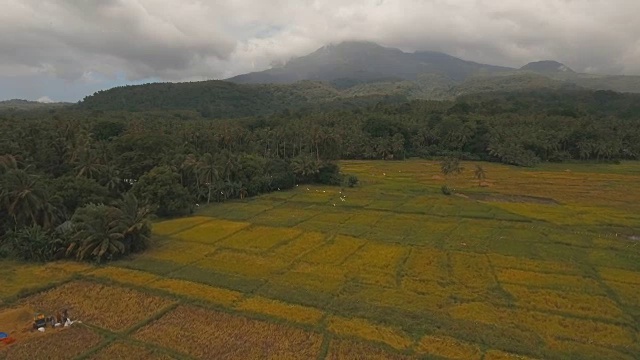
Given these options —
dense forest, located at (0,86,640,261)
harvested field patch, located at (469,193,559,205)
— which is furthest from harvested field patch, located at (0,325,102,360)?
harvested field patch, located at (469,193,559,205)

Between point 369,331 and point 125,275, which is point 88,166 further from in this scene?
point 369,331

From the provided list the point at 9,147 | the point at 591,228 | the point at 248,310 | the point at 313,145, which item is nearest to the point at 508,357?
the point at 248,310

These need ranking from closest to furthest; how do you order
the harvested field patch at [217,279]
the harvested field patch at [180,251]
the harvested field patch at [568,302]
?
1. the harvested field patch at [568,302]
2. the harvested field patch at [217,279]
3. the harvested field patch at [180,251]

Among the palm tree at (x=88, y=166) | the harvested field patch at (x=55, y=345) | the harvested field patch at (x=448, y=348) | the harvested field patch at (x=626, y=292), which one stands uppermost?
the palm tree at (x=88, y=166)

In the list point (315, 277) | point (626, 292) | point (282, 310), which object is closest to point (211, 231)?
point (315, 277)

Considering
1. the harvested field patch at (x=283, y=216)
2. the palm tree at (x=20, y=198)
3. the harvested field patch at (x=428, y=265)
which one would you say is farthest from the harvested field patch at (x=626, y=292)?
the palm tree at (x=20, y=198)

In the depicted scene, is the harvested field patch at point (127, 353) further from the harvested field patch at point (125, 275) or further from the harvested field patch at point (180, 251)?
the harvested field patch at point (180, 251)

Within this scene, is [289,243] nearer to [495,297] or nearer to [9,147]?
[495,297]
